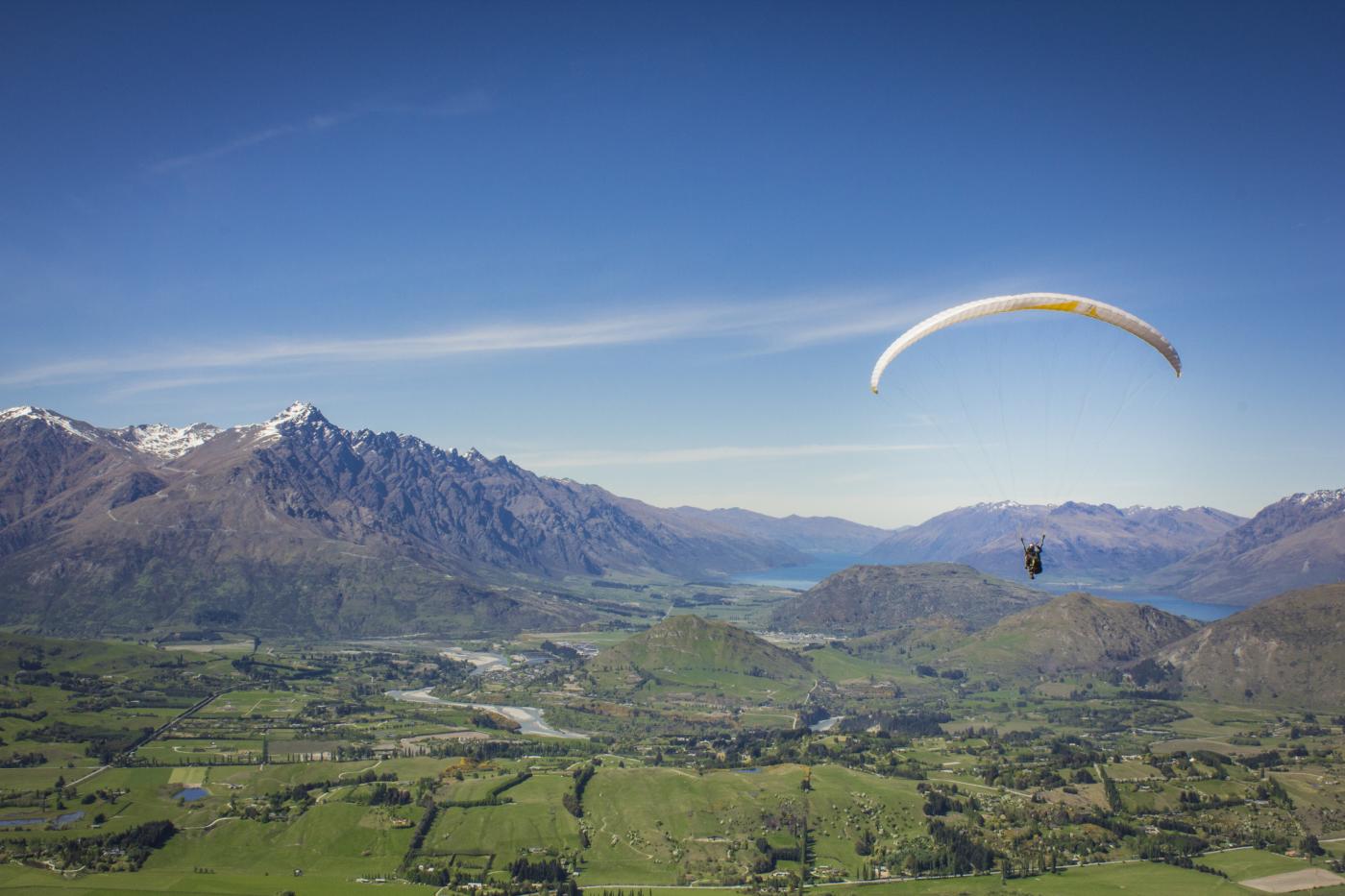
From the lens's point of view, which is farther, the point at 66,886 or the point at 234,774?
the point at 234,774

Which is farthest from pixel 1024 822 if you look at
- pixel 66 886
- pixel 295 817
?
pixel 66 886

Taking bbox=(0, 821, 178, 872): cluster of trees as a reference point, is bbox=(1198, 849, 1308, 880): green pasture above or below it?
above

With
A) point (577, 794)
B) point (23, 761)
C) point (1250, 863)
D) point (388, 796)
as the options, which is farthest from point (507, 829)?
point (1250, 863)

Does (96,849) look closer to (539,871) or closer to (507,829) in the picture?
(507,829)

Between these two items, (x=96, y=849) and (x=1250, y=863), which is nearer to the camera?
(x=1250, y=863)

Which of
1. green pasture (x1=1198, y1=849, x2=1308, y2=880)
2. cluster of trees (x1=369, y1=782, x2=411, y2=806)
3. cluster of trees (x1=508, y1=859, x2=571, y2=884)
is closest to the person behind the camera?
green pasture (x1=1198, y1=849, x2=1308, y2=880)

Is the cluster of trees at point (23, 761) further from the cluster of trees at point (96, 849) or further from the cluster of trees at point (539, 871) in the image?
the cluster of trees at point (539, 871)

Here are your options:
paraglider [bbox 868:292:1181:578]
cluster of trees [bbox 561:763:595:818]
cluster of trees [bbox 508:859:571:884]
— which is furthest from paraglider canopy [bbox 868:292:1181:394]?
cluster of trees [bbox 561:763:595:818]

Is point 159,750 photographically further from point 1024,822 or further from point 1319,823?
point 1319,823

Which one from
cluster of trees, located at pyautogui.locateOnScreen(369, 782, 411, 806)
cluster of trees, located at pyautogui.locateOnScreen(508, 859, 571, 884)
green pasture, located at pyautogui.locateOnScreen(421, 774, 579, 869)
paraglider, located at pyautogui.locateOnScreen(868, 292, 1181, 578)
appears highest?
paraglider, located at pyautogui.locateOnScreen(868, 292, 1181, 578)

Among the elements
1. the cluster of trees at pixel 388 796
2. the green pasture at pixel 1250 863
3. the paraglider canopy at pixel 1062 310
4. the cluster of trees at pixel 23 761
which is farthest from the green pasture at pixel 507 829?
the paraglider canopy at pixel 1062 310

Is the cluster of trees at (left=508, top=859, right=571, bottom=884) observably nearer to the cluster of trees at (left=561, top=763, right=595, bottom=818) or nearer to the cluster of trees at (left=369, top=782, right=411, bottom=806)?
the cluster of trees at (left=561, top=763, right=595, bottom=818)
